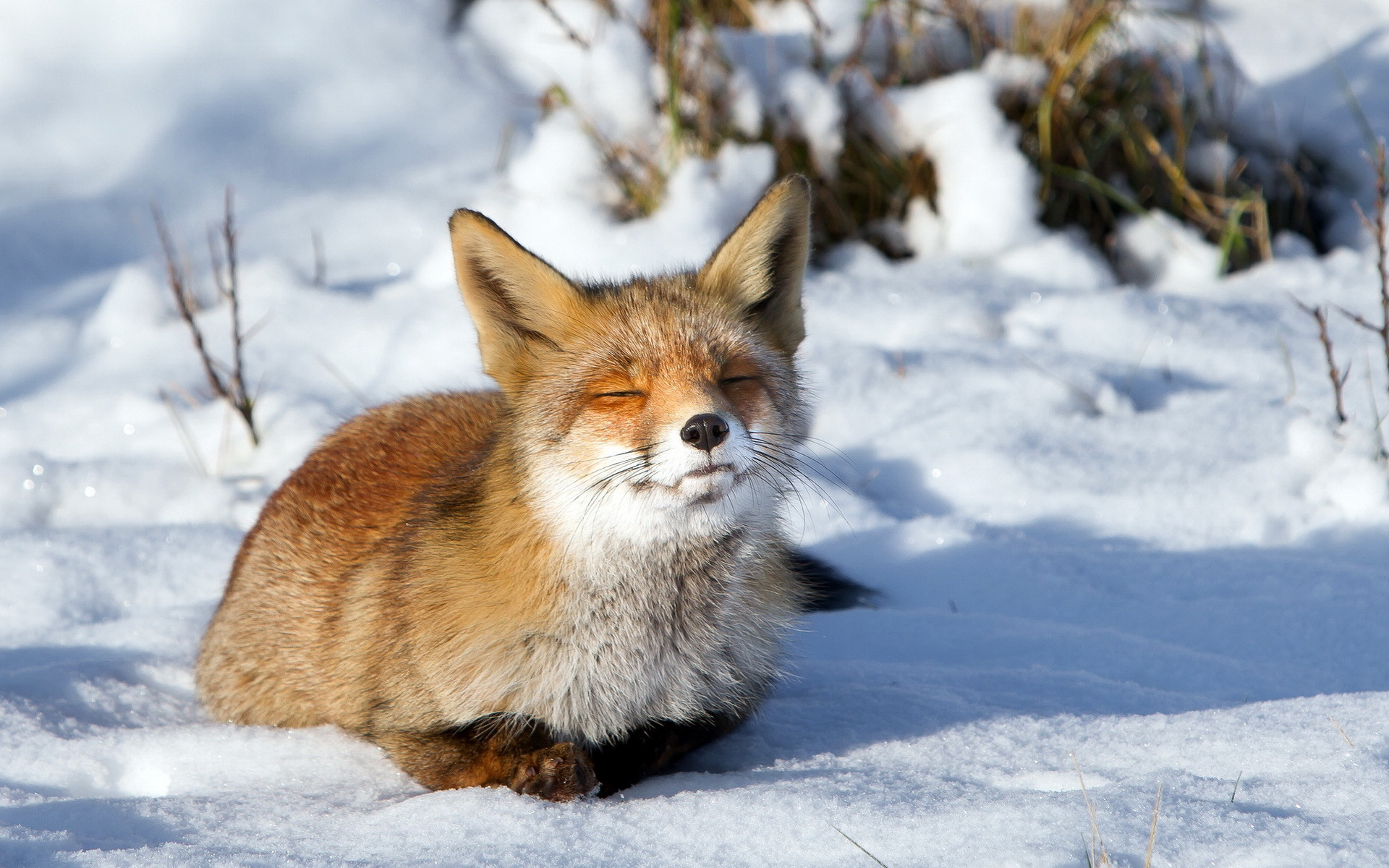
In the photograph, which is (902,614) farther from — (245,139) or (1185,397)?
(245,139)

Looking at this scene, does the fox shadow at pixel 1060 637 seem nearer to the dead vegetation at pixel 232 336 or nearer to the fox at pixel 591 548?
the fox at pixel 591 548

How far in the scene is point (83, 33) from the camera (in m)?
7.21

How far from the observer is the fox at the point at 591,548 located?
105 inches

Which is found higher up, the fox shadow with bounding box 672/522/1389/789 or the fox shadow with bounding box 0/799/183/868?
the fox shadow with bounding box 672/522/1389/789

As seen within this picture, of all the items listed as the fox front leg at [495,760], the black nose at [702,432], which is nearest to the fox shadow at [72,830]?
the fox front leg at [495,760]

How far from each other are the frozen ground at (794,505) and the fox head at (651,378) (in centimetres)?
52

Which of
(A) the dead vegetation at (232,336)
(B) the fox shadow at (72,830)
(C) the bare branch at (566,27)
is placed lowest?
(B) the fox shadow at (72,830)

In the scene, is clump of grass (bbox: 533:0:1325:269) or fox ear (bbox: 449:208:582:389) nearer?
fox ear (bbox: 449:208:582:389)

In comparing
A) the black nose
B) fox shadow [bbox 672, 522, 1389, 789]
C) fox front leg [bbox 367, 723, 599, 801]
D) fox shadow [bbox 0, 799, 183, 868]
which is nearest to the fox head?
the black nose

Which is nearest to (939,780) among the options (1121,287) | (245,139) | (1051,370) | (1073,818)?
(1073,818)

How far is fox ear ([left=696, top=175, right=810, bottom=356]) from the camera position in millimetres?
3014

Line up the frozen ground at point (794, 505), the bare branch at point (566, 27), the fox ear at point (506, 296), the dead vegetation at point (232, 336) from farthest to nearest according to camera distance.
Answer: the bare branch at point (566, 27) → the dead vegetation at point (232, 336) → the fox ear at point (506, 296) → the frozen ground at point (794, 505)

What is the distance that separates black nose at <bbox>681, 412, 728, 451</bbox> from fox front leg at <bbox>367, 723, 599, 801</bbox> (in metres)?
0.74

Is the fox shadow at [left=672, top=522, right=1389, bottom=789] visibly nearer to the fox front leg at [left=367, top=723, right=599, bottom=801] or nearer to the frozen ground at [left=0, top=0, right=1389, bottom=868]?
the frozen ground at [left=0, top=0, right=1389, bottom=868]
